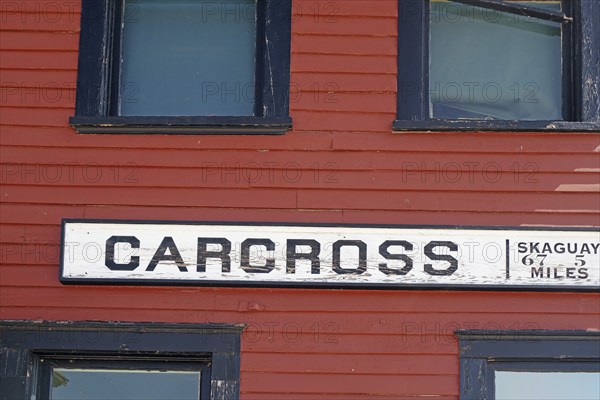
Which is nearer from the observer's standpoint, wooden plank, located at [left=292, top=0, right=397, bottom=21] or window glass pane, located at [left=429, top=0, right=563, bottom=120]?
wooden plank, located at [left=292, top=0, right=397, bottom=21]

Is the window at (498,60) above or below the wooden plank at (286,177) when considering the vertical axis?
above

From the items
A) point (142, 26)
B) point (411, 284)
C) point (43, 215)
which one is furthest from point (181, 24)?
point (411, 284)

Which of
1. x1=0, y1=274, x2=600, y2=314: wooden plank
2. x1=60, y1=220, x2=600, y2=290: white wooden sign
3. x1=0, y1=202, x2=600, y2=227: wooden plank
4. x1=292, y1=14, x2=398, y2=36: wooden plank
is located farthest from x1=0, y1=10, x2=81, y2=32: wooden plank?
x1=0, y1=274, x2=600, y2=314: wooden plank

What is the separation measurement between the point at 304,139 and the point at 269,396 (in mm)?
1664

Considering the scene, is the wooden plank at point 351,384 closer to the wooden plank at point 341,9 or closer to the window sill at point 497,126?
the window sill at point 497,126

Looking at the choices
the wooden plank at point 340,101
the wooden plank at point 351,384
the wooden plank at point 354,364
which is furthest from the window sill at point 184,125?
the wooden plank at point 351,384

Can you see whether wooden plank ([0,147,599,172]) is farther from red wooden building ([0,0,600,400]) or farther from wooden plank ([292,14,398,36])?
wooden plank ([292,14,398,36])

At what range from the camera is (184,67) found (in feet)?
27.3

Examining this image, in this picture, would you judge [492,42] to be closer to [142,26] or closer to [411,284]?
[411,284]

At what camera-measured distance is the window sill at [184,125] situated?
7.91 meters

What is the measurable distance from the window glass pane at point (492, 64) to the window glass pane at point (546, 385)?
5.68 ft

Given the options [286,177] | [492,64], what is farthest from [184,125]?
[492,64]

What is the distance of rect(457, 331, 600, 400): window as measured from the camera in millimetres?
7562

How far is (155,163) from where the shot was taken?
26.0 feet
